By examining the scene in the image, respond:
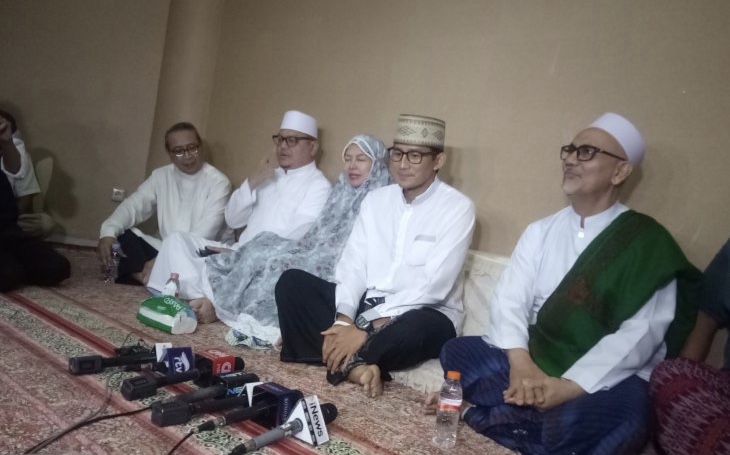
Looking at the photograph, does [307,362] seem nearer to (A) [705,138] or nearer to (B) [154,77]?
(A) [705,138]

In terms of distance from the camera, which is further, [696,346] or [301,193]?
[301,193]

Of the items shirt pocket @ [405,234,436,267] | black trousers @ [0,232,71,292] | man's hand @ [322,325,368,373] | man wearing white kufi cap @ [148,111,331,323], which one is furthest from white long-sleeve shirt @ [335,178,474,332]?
black trousers @ [0,232,71,292]

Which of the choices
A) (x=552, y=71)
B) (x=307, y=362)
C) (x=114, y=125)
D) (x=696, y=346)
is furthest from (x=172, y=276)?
(x=696, y=346)

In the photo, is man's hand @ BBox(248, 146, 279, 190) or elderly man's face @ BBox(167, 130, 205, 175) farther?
elderly man's face @ BBox(167, 130, 205, 175)

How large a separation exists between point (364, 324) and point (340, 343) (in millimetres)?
168

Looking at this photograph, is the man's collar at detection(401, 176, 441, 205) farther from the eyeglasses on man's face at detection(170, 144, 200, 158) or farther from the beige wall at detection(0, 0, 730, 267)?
the eyeglasses on man's face at detection(170, 144, 200, 158)

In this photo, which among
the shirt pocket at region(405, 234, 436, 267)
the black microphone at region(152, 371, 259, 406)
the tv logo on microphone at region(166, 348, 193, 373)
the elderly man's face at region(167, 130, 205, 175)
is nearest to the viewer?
the black microphone at region(152, 371, 259, 406)

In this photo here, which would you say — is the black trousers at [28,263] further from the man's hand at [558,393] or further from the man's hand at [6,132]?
the man's hand at [558,393]

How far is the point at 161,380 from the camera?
1916mm

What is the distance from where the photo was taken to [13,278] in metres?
3.05

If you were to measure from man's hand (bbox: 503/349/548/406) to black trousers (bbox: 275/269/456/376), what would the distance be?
378 mm

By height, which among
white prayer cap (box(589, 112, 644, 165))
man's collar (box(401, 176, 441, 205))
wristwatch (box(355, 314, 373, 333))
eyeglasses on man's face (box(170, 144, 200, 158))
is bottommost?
wristwatch (box(355, 314, 373, 333))

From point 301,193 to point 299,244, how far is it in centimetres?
36

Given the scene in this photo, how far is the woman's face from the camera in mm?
3057
